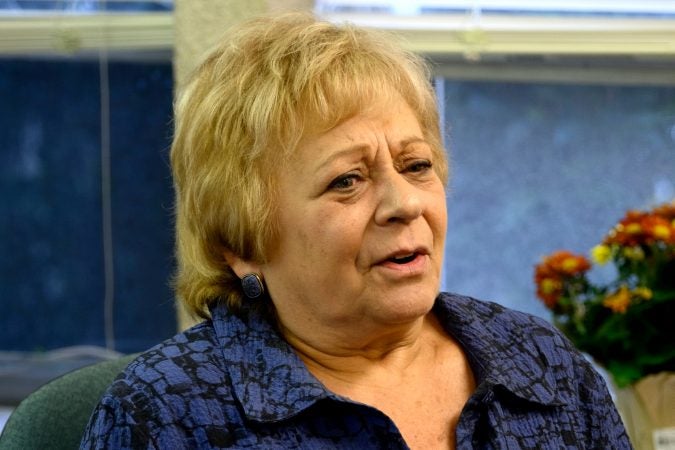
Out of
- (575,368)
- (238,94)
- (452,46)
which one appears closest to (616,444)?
(575,368)

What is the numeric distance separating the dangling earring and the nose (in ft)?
0.64

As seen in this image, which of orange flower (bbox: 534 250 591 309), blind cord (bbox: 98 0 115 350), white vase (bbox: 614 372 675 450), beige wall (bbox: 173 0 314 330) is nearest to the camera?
white vase (bbox: 614 372 675 450)

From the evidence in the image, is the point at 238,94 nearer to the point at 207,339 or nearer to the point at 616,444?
the point at 207,339

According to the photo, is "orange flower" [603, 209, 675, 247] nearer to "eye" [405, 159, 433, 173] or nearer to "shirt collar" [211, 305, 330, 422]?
"eye" [405, 159, 433, 173]

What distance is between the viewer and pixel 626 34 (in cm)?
251

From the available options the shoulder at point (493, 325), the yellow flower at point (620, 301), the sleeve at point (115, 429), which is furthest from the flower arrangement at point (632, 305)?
the sleeve at point (115, 429)

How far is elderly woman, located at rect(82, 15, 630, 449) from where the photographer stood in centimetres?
130

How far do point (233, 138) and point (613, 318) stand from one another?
862 mm

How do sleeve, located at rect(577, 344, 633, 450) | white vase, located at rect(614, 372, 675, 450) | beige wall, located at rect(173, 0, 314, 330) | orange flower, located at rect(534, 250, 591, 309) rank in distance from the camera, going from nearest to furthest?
sleeve, located at rect(577, 344, 633, 450) < white vase, located at rect(614, 372, 675, 450) < orange flower, located at rect(534, 250, 591, 309) < beige wall, located at rect(173, 0, 314, 330)

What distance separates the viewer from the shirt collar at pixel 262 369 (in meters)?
1.29

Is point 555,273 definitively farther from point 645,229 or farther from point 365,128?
point 365,128

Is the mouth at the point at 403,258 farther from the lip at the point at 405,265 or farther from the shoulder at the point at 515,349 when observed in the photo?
the shoulder at the point at 515,349

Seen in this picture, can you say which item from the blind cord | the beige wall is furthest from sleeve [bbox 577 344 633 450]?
the blind cord

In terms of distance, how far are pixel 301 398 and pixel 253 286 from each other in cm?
19
